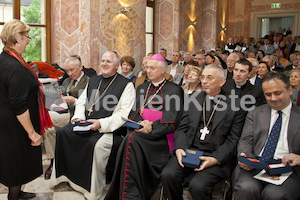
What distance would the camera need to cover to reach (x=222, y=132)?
3008mm

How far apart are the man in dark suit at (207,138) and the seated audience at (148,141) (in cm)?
21

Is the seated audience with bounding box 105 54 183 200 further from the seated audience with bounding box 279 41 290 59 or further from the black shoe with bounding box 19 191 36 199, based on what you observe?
the seated audience with bounding box 279 41 290 59

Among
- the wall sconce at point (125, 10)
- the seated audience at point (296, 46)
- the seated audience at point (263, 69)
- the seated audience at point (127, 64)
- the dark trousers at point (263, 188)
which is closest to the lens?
the dark trousers at point (263, 188)

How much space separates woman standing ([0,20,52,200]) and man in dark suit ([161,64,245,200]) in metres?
1.26

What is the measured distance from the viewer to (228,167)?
2.93 meters

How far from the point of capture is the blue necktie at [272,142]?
8.57 feet

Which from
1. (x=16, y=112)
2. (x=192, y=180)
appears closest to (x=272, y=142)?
(x=192, y=180)

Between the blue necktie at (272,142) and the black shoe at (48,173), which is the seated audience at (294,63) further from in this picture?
the black shoe at (48,173)

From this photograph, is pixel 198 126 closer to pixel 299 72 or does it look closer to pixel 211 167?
pixel 211 167

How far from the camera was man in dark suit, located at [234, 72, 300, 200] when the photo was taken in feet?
8.03

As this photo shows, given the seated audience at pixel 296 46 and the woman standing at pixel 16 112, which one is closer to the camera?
the woman standing at pixel 16 112

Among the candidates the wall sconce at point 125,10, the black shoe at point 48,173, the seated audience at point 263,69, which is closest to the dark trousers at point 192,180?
the black shoe at point 48,173

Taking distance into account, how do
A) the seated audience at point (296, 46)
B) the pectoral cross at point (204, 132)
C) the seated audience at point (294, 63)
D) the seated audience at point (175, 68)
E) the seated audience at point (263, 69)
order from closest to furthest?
the pectoral cross at point (204, 132), the seated audience at point (263, 69), the seated audience at point (294, 63), the seated audience at point (175, 68), the seated audience at point (296, 46)

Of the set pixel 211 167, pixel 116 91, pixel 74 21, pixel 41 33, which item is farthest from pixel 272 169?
pixel 41 33
